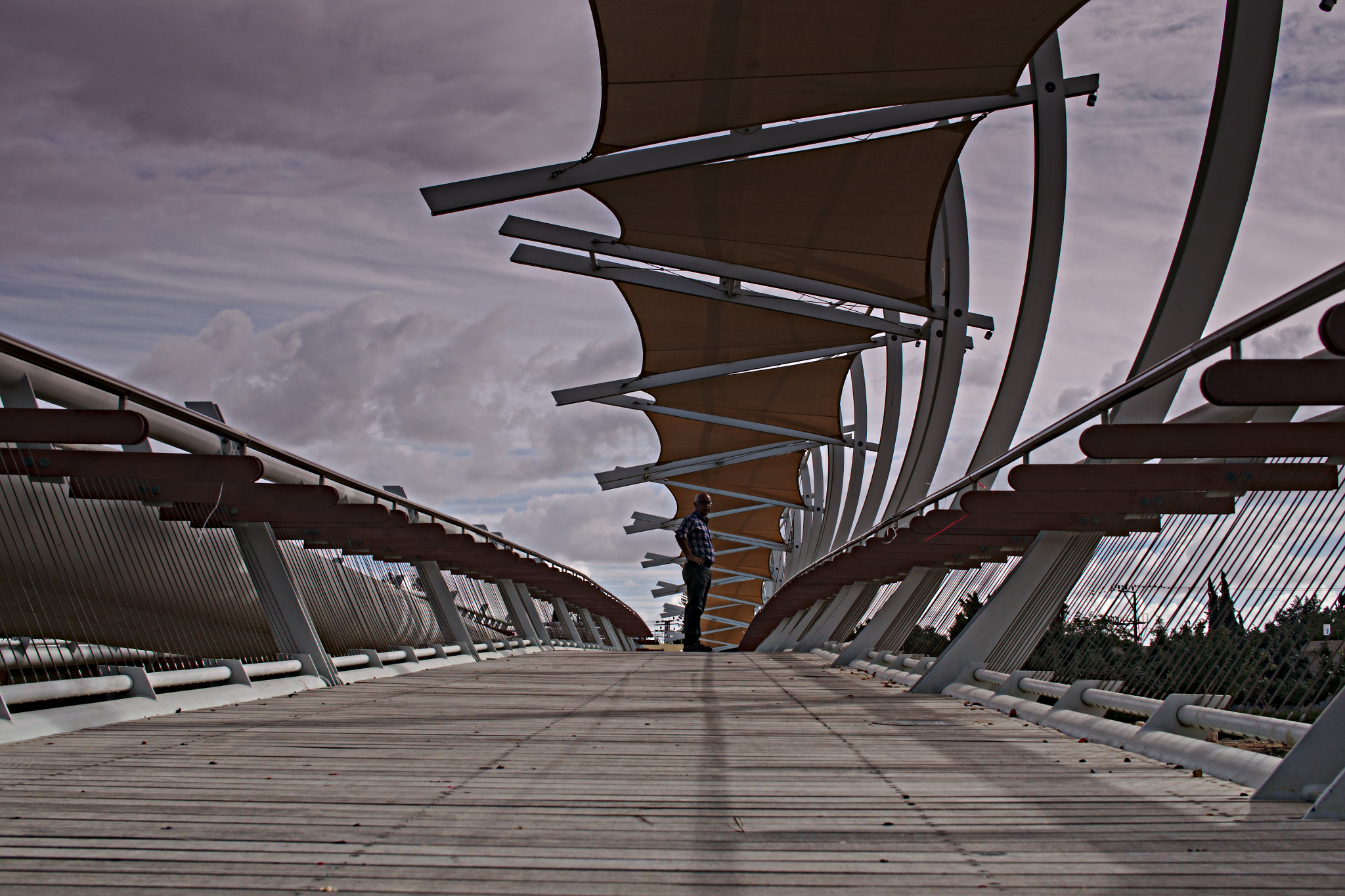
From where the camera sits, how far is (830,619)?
50.6ft

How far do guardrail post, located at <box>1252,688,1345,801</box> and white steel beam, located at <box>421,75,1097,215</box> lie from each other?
25.7 ft

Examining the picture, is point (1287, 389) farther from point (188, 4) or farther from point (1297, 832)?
point (188, 4)

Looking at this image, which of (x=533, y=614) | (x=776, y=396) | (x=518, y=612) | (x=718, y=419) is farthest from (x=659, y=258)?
(x=718, y=419)

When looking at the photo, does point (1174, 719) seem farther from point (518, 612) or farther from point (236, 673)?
point (518, 612)

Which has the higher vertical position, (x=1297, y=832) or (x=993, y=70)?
(x=993, y=70)

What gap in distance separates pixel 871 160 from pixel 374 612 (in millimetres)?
6824

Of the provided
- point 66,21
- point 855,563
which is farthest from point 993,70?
point 66,21

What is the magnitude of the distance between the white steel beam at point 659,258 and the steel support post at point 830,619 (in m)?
3.68

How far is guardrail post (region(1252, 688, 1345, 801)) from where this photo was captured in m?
2.77

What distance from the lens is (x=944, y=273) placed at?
13.5m

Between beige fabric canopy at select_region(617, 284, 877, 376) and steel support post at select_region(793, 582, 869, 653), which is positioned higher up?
beige fabric canopy at select_region(617, 284, 877, 376)

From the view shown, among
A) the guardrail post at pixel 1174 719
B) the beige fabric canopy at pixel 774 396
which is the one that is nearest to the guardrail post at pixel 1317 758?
the guardrail post at pixel 1174 719

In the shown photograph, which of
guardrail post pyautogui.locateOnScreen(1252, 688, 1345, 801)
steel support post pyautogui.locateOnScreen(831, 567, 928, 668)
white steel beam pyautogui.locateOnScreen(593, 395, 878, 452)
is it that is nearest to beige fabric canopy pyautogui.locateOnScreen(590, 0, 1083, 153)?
steel support post pyautogui.locateOnScreen(831, 567, 928, 668)

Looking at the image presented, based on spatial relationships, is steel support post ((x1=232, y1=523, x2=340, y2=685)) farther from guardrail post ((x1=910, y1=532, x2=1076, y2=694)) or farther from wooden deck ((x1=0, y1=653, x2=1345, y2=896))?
guardrail post ((x1=910, y1=532, x2=1076, y2=694))
